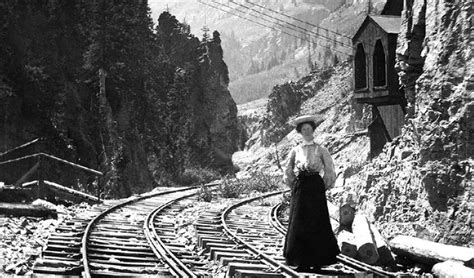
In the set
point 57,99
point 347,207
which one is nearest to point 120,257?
point 347,207

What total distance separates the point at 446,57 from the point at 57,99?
2009 centimetres

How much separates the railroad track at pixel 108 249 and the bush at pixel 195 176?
26.0 m

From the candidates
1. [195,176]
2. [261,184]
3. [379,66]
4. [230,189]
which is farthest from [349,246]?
[195,176]

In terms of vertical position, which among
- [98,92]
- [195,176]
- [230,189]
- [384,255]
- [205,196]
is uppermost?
[98,92]

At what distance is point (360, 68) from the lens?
1686 centimetres

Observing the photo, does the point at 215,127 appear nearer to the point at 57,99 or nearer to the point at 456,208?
the point at 57,99

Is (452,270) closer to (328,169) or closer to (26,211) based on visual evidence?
(328,169)

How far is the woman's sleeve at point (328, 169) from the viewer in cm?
806

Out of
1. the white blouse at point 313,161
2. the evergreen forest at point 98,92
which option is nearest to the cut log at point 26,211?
the white blouse at point 313,161

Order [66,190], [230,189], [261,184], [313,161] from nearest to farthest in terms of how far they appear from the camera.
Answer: [313,161] < [66,190] < [230,189] < [261,184]

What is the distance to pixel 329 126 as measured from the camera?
2613 inches

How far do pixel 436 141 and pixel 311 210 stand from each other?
143 inches

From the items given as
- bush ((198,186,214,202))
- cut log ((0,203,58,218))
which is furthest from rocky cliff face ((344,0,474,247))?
bush ((198,186,214,202))

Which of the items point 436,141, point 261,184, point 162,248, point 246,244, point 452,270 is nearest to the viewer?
point 452,270
